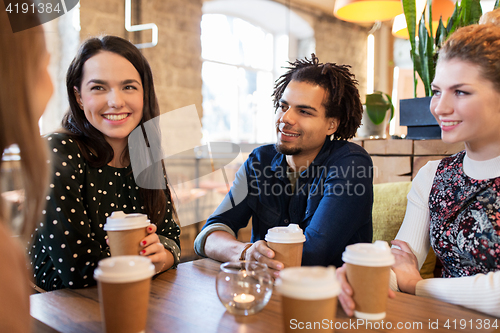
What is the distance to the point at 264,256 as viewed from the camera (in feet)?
3.88

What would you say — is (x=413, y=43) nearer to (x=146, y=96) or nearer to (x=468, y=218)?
(x=468, y=218)

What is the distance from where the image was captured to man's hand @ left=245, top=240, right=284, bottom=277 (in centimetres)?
110

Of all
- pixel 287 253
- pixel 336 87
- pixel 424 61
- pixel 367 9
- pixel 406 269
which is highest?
pixel 367 9

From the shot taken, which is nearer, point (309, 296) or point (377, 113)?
point (309, 296)

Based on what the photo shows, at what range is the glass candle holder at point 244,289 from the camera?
87 centimetres

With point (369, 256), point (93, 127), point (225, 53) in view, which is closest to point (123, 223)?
point (369, 256)

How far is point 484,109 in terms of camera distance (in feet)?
4.09

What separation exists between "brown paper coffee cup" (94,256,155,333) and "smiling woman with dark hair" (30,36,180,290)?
18.2 inches

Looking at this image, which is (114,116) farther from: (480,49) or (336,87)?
(480,49)

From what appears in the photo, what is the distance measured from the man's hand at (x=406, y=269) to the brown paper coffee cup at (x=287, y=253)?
0.37 metres

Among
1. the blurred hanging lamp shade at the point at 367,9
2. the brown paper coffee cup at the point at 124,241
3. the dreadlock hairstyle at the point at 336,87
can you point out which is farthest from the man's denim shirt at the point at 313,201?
the blurred hanging lamp shade at the point at 367,9

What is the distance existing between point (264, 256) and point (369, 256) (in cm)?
47

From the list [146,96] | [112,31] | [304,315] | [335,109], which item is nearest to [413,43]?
[335,109]

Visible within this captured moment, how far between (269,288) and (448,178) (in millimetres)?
922
